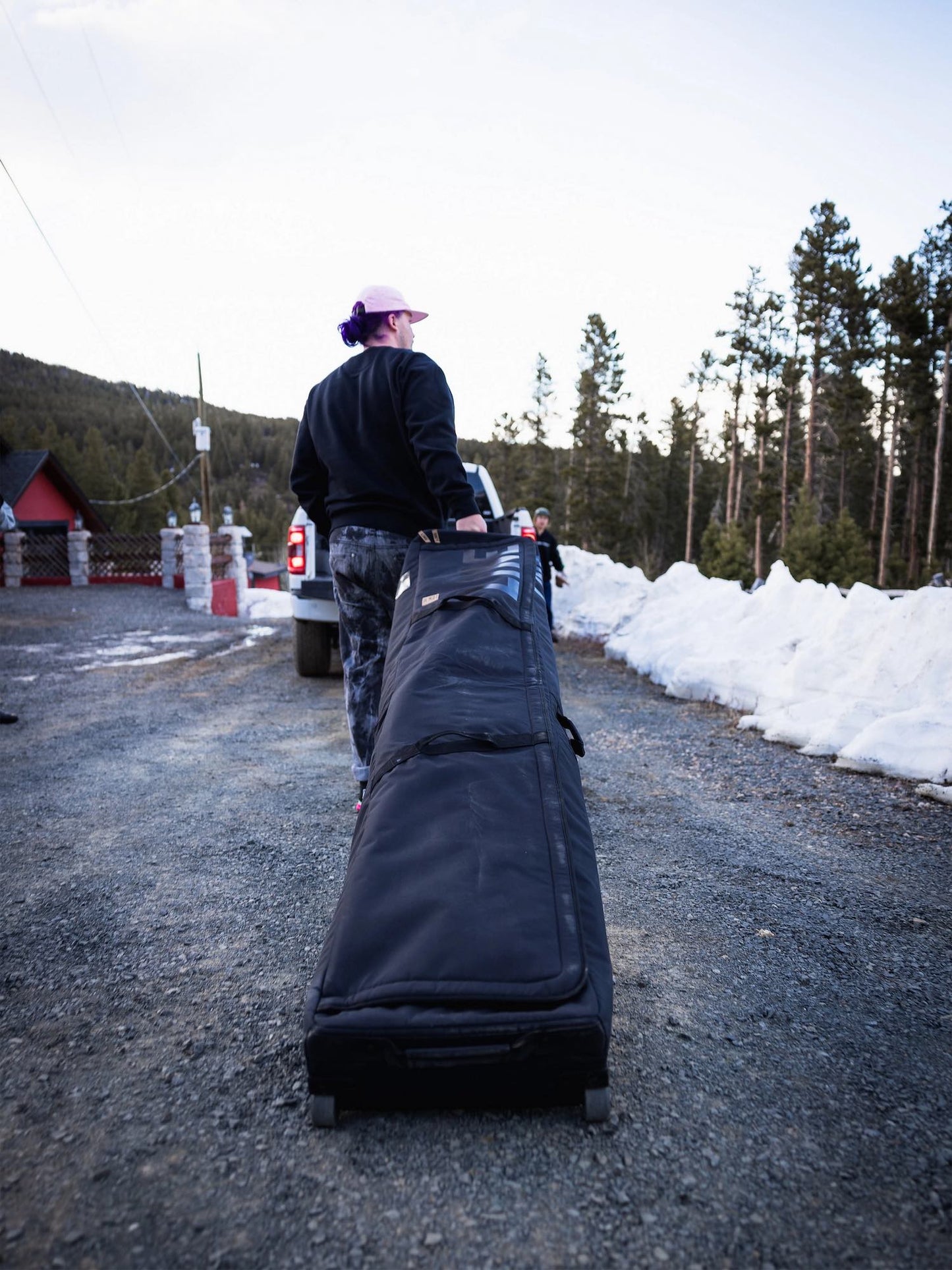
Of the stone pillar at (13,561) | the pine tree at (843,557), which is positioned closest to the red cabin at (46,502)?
the stone pillar at (13,561)

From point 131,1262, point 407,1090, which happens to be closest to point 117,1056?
point 131,1262

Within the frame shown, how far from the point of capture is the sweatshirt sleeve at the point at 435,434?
2842mm

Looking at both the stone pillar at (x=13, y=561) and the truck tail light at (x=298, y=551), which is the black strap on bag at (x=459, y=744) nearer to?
the truck tail light at (x=298, y=551)

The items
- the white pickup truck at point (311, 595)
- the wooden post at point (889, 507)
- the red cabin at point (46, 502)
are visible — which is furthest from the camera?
the wooden post at point (889, 507)

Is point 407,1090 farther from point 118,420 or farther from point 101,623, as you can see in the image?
point 118,420

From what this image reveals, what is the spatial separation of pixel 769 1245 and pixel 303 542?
20.7 ft

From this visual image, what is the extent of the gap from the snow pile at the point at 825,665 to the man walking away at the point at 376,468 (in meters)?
2.93

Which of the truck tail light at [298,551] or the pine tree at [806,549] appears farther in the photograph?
the pine tree at [806,549]

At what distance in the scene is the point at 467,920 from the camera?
159 cm

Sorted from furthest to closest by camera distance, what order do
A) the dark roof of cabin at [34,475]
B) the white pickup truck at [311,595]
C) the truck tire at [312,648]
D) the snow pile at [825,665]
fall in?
the dark roof of cabin at [34,475]
the truck tire at [312,648]
the white pickup truck at [311,595]
the snow pile at [825,665]

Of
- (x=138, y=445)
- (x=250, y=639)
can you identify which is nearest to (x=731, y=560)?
(x=250, y=639)

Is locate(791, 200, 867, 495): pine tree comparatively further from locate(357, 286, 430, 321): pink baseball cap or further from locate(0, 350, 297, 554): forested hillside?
locate(0, 350, 297, 554): forested hillside

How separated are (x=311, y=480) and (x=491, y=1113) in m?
2.50

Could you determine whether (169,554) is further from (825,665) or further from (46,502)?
(825,665)
